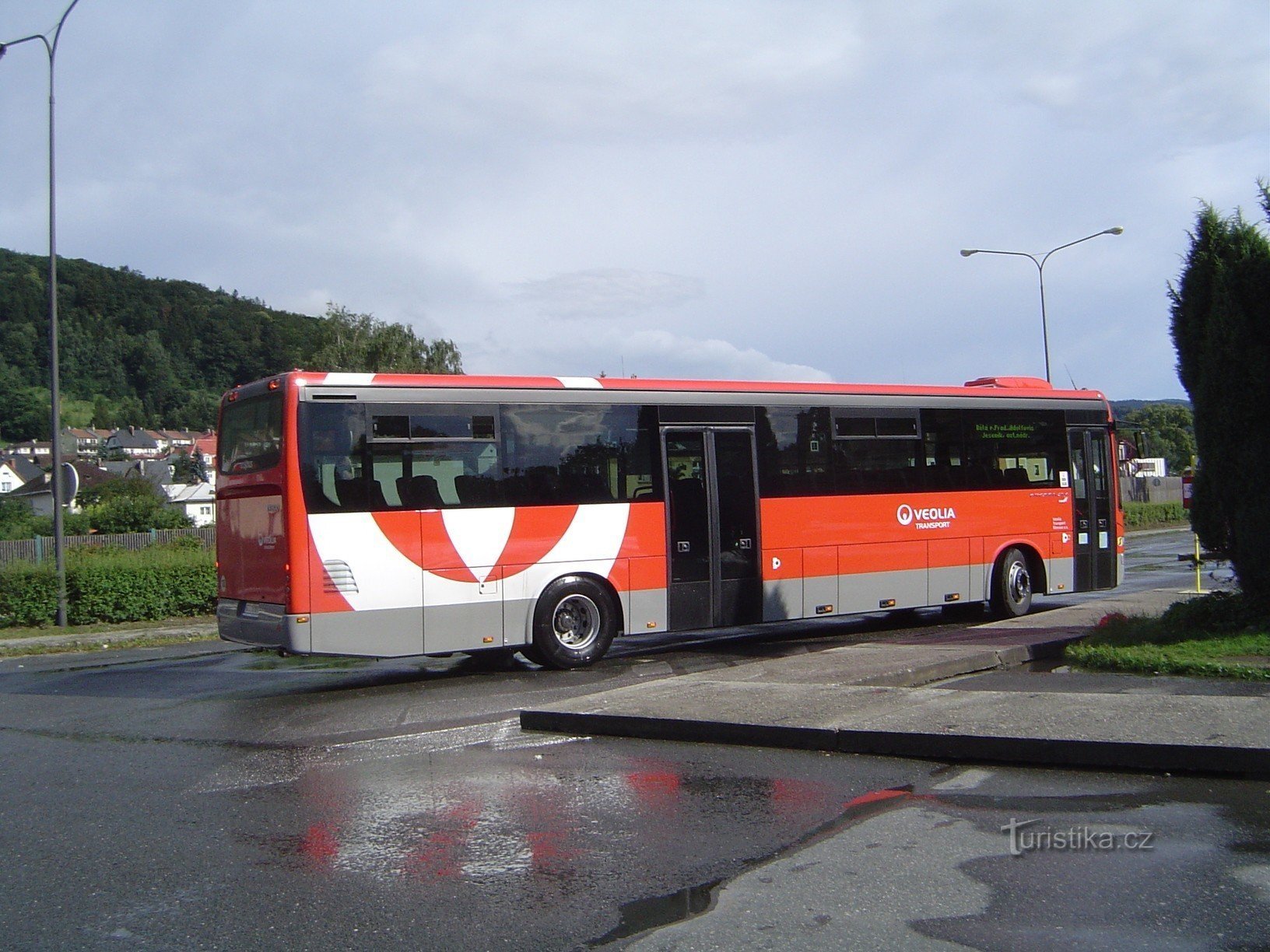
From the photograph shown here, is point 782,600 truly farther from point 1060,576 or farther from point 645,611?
point 1060,576

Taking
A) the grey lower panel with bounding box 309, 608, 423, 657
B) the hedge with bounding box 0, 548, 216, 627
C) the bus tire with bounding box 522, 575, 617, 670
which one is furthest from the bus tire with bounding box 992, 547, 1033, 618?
the hedge with bounding box 0, 548, 216, 627

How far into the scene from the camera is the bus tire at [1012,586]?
16656 millimetres

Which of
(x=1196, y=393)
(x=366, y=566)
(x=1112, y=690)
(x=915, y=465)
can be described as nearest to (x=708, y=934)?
(x=1112, y=690)

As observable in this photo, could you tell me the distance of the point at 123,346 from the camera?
513 ft

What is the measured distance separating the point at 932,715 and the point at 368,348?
50484 mm

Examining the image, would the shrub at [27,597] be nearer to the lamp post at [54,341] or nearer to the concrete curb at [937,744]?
the lamp post at [54,341]

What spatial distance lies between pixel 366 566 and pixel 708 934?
7772 millimetres

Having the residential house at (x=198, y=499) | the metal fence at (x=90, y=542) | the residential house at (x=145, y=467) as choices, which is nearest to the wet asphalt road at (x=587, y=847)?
the metal fence at (x=90, y=542)

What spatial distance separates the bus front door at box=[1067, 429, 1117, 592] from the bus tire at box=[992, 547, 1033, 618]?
3.54 ft

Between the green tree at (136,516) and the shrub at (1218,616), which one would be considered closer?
the shrub at (1218,616)

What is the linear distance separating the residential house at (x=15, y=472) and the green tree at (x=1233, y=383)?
15523 centimetres

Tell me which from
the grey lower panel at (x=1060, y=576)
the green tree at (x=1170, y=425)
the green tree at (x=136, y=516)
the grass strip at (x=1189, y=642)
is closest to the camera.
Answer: the grass strip at (x=1189, y=642)

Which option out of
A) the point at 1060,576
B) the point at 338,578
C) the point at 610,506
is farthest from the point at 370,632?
the point at 1060,576

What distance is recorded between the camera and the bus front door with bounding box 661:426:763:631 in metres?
13.8
